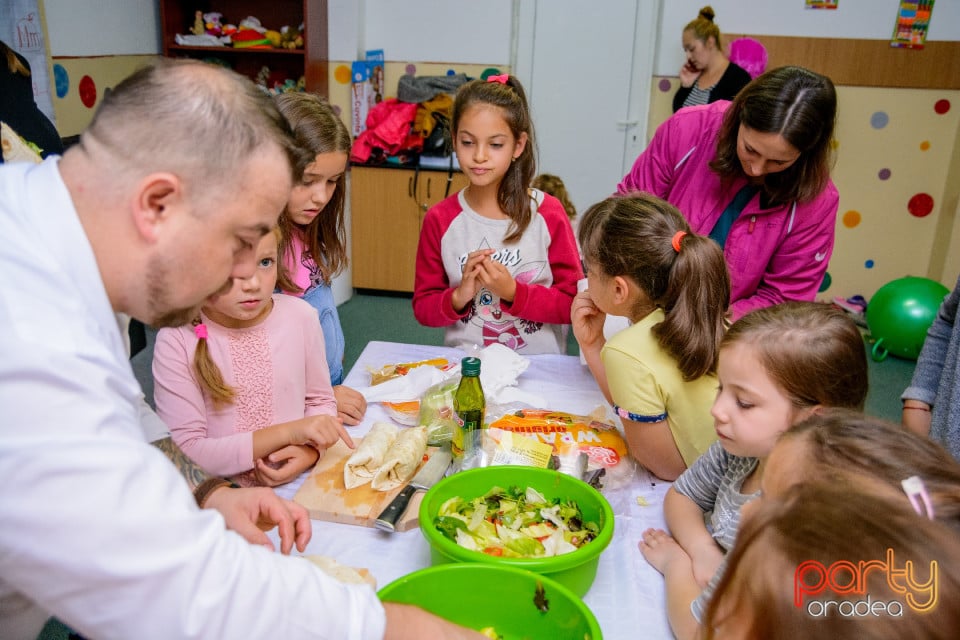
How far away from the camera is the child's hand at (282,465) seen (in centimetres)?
138

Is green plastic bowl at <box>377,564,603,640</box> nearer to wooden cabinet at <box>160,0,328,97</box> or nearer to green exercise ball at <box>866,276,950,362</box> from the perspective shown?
green exercise ball at <box>866,276,950,362</box>

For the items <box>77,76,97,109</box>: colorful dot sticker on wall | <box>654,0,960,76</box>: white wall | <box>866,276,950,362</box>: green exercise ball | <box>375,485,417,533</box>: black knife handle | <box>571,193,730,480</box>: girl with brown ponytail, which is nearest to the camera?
<box>375,485,417,533</box>: black knife handle

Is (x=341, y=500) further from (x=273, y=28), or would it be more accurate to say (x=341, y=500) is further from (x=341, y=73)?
(x=273, y=28)

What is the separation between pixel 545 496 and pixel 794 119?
1.17 m

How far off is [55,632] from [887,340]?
4418 mm

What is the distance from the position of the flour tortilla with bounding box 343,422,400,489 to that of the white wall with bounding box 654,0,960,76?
A: 428 cm

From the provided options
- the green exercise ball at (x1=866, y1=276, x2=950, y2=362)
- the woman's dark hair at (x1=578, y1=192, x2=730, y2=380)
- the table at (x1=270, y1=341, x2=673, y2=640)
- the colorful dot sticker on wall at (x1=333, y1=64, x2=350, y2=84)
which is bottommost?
the green exercise ball at (x1=866, y1=276, x2=950, y2=362)

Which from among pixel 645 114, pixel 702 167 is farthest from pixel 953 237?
pixel 702 167

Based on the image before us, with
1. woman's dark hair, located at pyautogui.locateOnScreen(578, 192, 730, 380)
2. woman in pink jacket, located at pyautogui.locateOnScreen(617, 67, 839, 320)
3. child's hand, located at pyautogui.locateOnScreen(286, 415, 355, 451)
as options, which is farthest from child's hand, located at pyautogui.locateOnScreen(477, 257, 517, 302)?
child's hand, located at pyautogui.locateOnScreen(286, 415, 355, 451)

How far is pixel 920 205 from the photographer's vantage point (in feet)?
15.8

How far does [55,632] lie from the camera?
6.48 ft

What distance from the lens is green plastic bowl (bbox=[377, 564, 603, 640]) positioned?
960 millimetres

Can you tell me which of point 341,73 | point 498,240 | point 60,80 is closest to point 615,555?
point 498,240

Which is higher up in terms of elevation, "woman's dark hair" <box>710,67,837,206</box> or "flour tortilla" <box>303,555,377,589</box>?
"woman's dark hair" <box>710,67,837,206</box>
